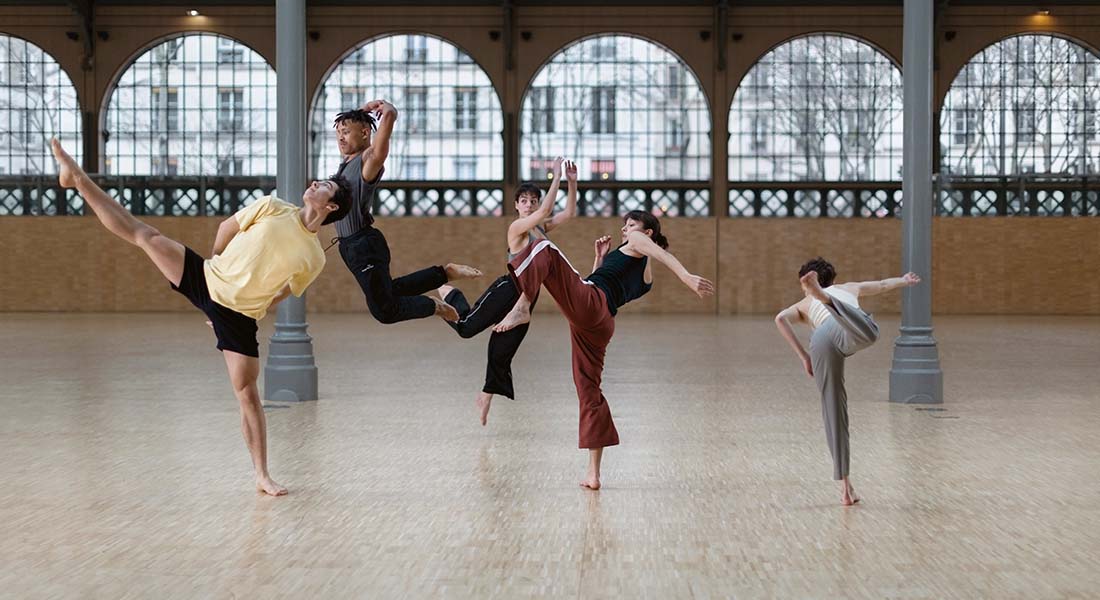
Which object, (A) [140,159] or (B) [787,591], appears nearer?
(B) [787,591]

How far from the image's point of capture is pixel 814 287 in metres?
5.34

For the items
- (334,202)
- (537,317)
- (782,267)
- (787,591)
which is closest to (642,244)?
(334,202)

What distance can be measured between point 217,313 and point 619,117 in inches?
1038

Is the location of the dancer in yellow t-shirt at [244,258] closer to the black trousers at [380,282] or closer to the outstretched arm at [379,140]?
the outstretched arm at [379,140]

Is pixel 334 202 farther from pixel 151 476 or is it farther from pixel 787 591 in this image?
pixel 787 591

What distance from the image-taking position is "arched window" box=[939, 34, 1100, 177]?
30891 mm

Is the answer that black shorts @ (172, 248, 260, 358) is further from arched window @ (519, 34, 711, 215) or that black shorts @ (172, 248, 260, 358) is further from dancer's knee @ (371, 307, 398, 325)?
arched window @ (519, 34, 711, 215)

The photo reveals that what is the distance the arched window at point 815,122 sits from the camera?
31.0 metres

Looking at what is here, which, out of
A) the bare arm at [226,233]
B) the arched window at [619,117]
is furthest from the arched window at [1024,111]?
the bare arm at [226,233]

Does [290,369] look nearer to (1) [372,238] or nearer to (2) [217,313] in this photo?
(1) [372,238]

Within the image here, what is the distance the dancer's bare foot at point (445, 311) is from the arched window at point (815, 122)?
23.9m

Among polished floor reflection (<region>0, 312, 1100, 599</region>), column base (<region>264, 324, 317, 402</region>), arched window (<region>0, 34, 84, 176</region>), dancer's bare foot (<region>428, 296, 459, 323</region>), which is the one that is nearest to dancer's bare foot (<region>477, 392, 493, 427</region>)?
polished floor reflection (<region>0, 312, 1100, 599</region>)

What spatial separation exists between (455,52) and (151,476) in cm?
2617

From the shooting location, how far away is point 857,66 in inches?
1220
